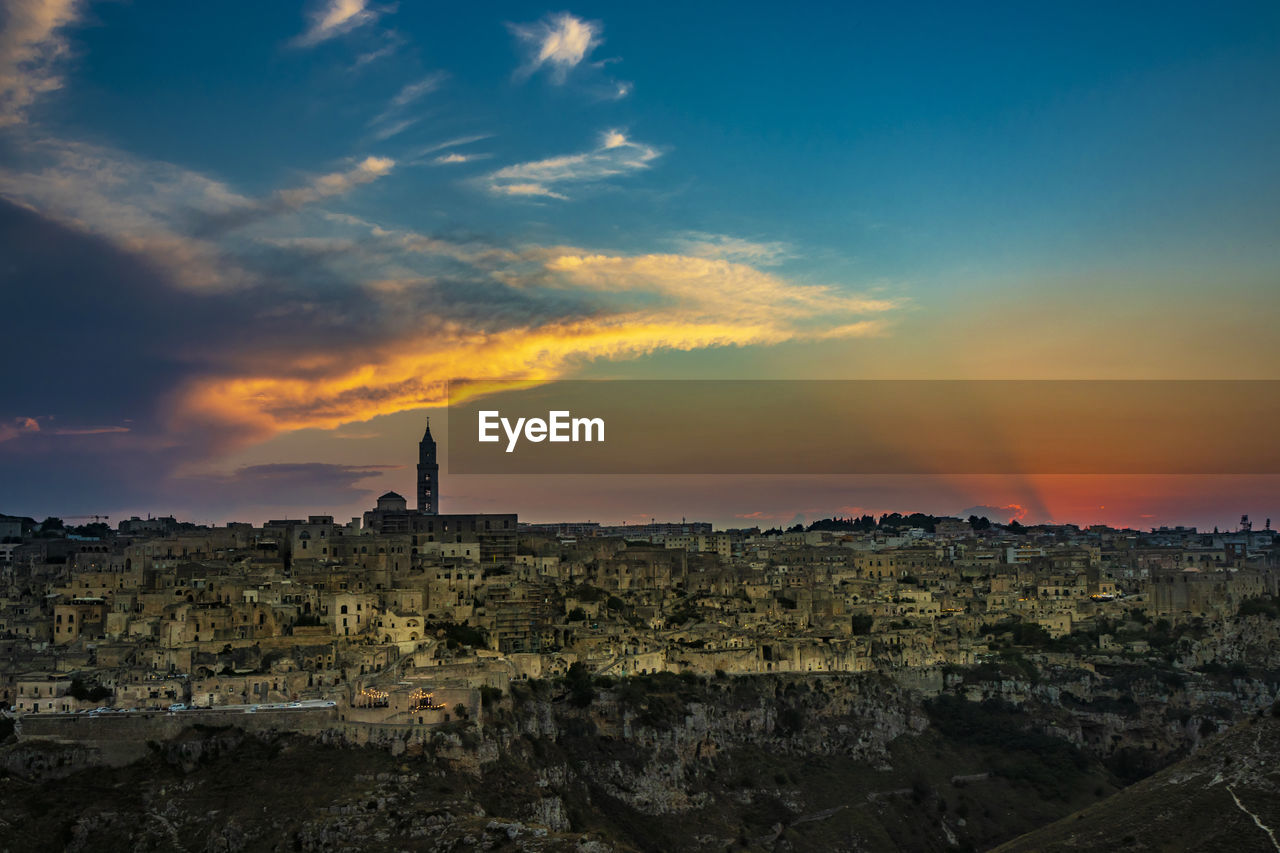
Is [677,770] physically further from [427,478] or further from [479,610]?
[427,478]

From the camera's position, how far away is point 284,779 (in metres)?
39.8

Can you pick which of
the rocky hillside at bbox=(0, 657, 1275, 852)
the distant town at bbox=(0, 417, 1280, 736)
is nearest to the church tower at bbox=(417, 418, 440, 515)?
the distant town at bbox=(0, 417, 1280, 736)

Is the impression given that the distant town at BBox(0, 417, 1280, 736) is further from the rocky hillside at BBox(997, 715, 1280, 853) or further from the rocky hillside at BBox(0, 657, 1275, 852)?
the rocky hillside at BBox(997, 715, 1280, 853)

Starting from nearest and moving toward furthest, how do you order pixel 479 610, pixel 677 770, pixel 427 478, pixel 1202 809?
pixel 1202 809 < pixel 677 770 < pixel 479 610 < pixel 427 478

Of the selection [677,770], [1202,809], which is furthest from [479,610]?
[1202,809]

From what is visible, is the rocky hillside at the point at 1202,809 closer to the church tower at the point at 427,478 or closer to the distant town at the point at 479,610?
the distant town at the point at 479,610

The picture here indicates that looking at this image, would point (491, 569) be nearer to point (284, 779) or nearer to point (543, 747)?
point (543, 747)

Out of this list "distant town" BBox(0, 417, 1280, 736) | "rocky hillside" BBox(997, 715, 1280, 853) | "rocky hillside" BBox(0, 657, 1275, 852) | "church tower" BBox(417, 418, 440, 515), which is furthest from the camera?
"church tower" BBox(417, 418, 440, 515)

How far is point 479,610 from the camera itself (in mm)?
58344

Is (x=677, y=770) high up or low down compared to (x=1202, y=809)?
down

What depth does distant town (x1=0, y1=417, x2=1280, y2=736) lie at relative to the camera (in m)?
44.5

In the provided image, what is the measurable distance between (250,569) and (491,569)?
1230cm

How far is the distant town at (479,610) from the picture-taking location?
4453 centimetres

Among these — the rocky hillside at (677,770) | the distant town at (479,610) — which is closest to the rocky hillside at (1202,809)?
the rocky hillside at (677,770)
